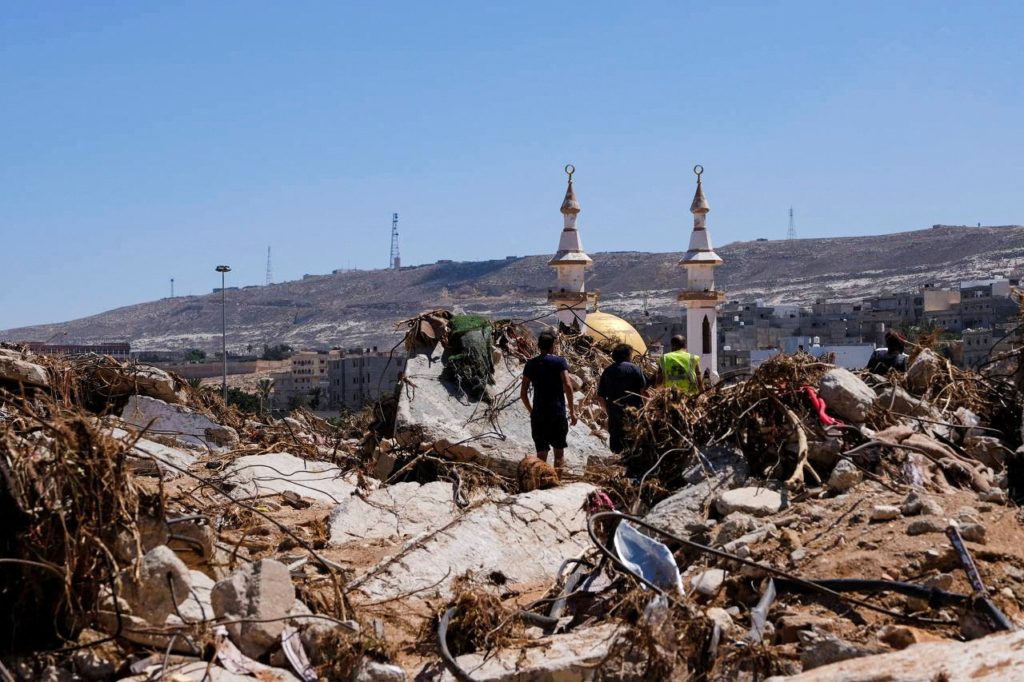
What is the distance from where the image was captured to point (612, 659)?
5582 millimetres

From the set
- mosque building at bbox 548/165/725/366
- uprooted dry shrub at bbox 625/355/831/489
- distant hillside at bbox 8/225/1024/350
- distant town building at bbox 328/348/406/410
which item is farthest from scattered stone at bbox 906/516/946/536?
distant hillside at bbox 8/225/1024/350

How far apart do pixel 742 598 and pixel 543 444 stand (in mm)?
3870

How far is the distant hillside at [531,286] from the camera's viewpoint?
458ft

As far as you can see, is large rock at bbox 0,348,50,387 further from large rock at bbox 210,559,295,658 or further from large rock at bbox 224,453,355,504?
large rock at bbox 210,559,295,658

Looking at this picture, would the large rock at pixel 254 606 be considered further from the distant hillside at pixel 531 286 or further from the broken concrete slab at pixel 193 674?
the distant hillside at pixel 531 286

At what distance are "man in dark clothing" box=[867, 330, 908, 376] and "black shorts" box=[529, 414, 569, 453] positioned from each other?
2.62 meters

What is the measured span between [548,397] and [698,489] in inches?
96.4

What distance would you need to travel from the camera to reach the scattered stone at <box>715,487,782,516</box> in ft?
22.5

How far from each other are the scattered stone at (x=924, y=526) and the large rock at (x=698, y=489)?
112 cm

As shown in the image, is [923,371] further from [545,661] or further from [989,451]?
[545,661]

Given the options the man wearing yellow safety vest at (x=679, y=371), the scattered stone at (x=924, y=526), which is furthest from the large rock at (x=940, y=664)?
the man wearing yellow safety vest at (x=679, y=371)

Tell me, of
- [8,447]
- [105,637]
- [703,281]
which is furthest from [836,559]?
[703,281]

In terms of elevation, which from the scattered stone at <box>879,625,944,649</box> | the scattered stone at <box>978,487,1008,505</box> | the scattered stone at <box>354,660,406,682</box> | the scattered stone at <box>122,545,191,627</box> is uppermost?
the scattered stone at <box>978,487,1008,505</box>

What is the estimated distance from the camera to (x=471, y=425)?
11000mm
